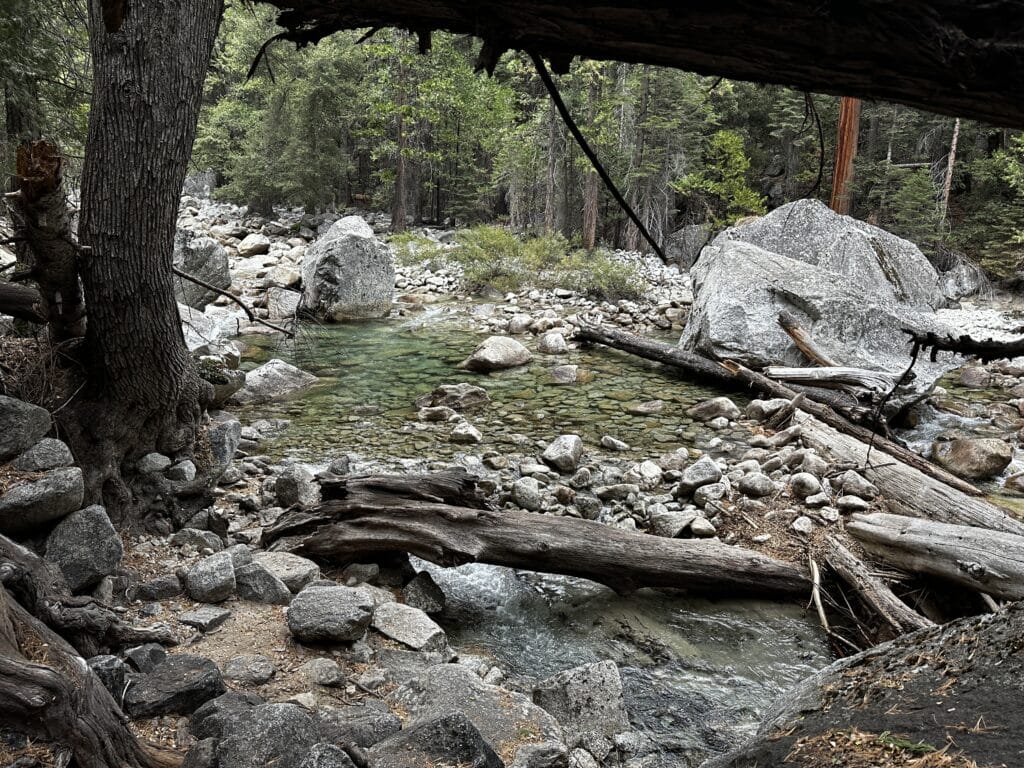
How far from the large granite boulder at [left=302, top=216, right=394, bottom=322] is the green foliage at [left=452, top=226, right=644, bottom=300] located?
305 cm

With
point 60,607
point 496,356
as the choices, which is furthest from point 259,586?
point 496,356

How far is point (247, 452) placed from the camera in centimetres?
744

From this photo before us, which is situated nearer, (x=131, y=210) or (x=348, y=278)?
(x=131, y=210)

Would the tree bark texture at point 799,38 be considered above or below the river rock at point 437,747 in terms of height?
above

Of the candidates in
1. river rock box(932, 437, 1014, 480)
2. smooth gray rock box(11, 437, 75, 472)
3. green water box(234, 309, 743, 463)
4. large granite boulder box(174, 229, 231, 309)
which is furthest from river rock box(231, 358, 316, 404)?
river rock box(932, 437, 1014, 480)

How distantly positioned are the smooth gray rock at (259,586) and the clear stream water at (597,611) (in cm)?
116

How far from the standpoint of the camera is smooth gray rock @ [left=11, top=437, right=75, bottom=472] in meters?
3.92

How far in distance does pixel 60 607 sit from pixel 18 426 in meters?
1.38

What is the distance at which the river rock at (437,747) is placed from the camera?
2707 millimetres

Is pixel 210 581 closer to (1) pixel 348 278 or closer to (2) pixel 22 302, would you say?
(2) pixel 22 302

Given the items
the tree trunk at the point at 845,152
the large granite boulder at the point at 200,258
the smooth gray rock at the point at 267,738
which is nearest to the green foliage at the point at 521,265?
the large granite boulder at the point at 200,258

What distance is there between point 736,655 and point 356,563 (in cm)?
271

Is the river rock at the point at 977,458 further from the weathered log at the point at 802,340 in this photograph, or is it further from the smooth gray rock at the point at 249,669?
the smooth gray rock at the point at 249,669

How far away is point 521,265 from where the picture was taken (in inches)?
727
